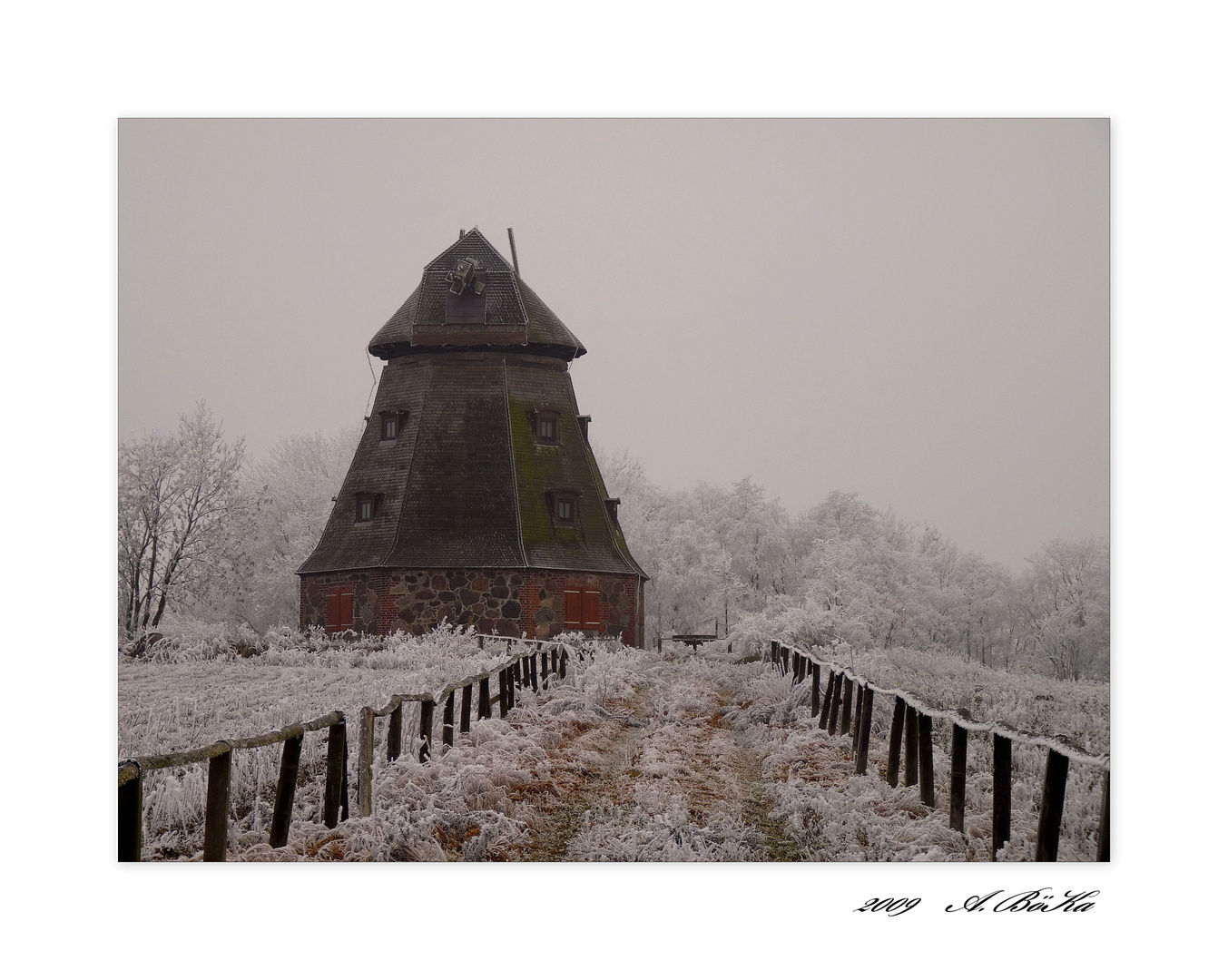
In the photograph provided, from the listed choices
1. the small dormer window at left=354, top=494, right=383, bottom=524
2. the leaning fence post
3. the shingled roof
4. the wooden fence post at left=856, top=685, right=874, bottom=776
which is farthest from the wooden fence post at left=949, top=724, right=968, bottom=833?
the small dormer window at left=354, top=494, right=383, bottom=524

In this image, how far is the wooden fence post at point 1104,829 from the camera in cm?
751

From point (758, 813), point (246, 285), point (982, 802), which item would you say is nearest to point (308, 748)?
point (758, 813)

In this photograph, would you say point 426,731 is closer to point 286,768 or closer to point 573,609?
point 286,768

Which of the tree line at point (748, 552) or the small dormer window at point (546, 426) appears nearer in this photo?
the tree line at point (748, 552)

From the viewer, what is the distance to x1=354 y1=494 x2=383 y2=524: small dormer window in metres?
22.7

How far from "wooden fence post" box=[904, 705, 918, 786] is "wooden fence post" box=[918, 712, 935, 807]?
0.72 feet

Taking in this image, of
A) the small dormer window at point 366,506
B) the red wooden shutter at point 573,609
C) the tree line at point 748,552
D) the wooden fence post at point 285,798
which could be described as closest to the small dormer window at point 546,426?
the tree line at point 748,552

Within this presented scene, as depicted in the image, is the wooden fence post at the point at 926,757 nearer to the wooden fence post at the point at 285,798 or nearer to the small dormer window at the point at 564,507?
the wooden fence post at the point at 285,798

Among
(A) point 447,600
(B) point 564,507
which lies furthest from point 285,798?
(B) point 564,507

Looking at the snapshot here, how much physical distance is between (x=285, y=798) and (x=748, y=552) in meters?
19.6

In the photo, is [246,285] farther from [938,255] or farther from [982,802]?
[982,802]

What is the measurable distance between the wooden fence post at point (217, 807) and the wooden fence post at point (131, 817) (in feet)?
1.23

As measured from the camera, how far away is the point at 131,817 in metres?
6.82

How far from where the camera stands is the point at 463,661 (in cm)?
1595
